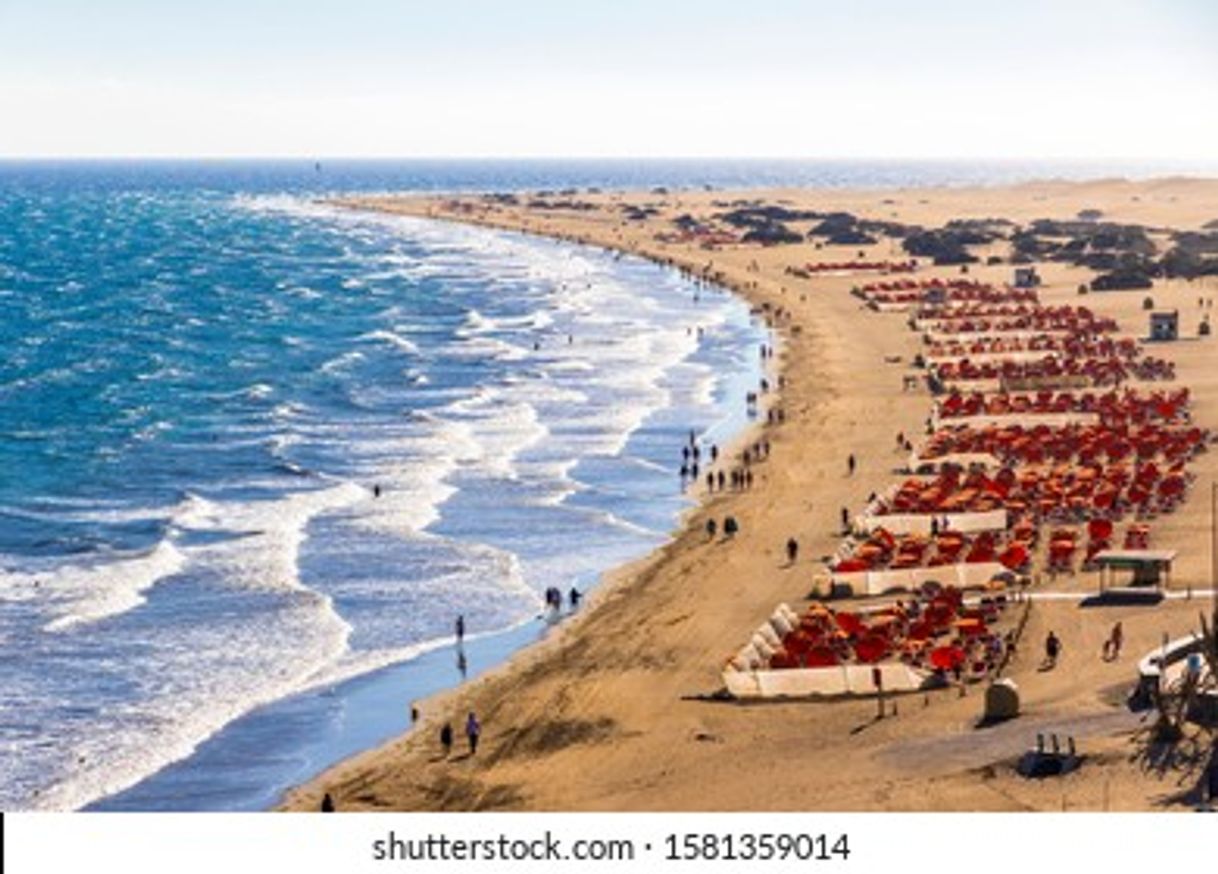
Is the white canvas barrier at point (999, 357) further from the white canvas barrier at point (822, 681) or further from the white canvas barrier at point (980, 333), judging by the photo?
the white canvas barrier at point (822, 681)

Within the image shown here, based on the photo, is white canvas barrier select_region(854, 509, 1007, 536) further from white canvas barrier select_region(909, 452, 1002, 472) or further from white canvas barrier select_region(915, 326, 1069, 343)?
white canvas barrier select_region(915, 326, 1069, 343)

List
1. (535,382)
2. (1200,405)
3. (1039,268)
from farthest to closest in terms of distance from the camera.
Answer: (1039,268), (535,382), (1200,405)

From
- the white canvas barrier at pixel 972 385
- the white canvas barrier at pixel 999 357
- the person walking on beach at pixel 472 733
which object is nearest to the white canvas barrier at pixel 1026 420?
the white canvas barrier at pixel 972 385

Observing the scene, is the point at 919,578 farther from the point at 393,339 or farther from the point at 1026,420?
the point at 393,339

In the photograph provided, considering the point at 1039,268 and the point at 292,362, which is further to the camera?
the point at 1039,268

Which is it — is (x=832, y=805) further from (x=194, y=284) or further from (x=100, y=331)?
(x=194, y=284)
